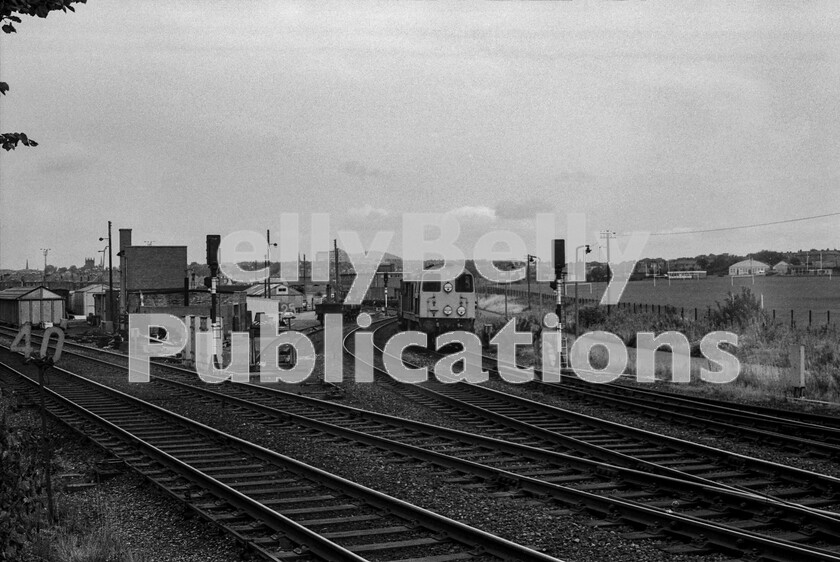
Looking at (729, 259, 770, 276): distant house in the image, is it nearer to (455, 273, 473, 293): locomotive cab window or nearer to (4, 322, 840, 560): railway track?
(455, 273, 473, 293): locomotive cab window

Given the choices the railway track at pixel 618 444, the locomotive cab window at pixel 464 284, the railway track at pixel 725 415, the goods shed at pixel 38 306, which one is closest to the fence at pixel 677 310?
the locomotive cab window at pixel 464 284

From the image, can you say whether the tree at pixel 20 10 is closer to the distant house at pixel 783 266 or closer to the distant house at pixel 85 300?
Result: the distant house at pixel 85 300

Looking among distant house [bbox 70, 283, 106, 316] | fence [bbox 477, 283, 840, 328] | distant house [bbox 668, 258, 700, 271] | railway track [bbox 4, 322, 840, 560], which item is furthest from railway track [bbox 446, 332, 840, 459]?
distant house [bbox 668, 258, 700, 271]

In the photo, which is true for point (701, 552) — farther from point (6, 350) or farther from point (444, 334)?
point (6, 350)

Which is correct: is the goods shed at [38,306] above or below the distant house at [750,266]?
below

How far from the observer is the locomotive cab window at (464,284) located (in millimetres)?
30603

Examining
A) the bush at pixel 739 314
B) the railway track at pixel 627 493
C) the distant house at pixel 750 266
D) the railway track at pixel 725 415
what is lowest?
the railway track at pixel 725 415

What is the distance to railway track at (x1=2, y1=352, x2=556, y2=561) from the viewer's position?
765 centimetres

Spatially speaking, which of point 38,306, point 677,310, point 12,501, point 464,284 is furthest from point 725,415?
point 677,310

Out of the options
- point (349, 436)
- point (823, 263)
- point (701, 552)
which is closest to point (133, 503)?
point (349, 436)

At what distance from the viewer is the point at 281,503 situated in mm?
9305

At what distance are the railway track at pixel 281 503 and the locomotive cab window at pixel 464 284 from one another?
16.6 meters

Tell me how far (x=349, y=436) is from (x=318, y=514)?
4438mm

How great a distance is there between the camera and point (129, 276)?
59.4 metres
